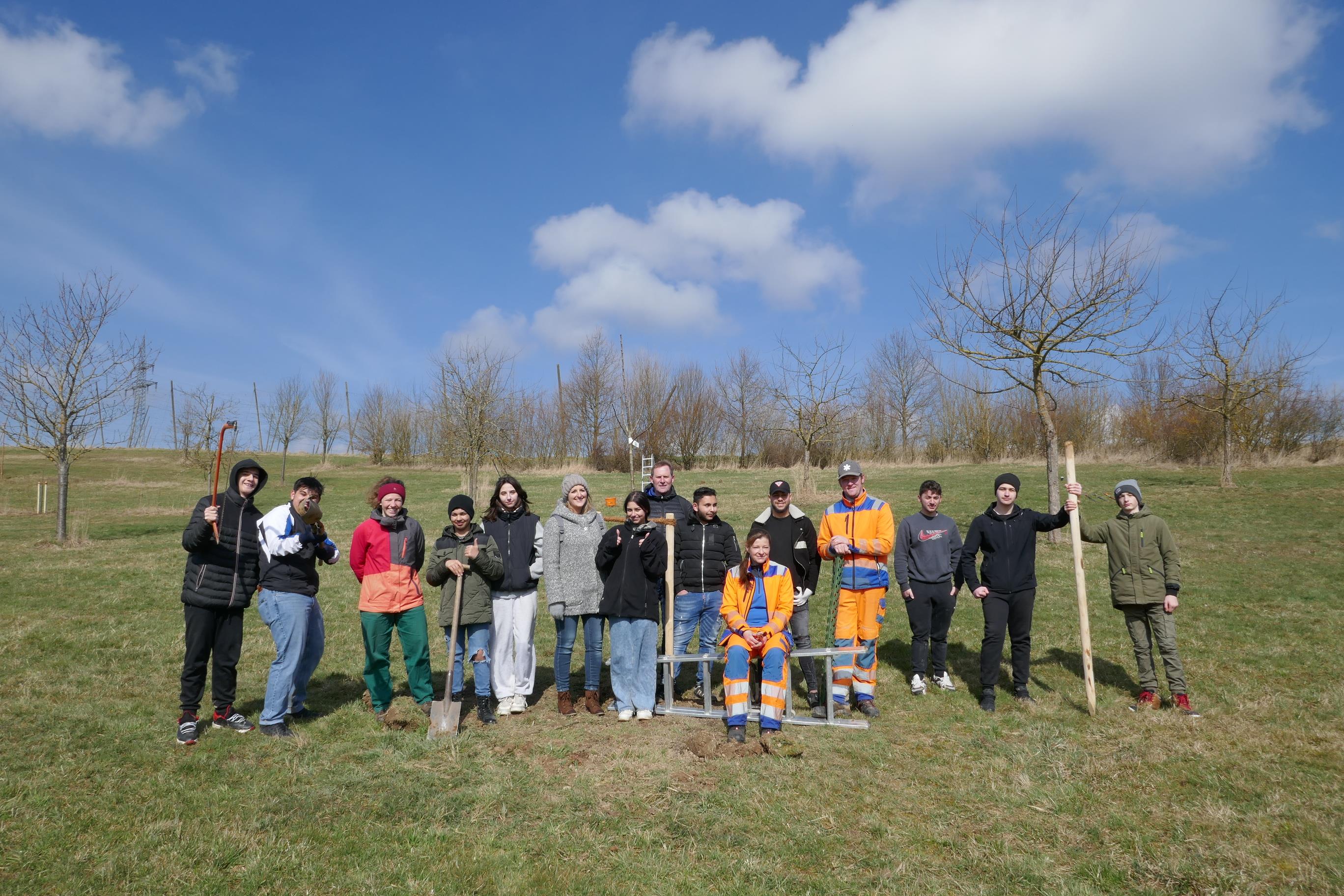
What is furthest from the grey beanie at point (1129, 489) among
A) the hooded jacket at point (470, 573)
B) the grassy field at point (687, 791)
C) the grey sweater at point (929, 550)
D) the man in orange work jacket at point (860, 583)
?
the hooded jacket at point (470, 573)

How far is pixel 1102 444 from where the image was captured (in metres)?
36.0

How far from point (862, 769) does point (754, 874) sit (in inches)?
63.8

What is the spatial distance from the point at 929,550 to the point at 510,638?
3957 mm

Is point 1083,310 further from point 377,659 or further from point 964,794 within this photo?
point 377,659

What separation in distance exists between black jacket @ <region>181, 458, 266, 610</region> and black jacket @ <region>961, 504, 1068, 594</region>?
5968 mm

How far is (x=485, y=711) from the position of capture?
6254 mm

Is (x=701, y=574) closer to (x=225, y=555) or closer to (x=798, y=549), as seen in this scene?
(x=798, y=549)

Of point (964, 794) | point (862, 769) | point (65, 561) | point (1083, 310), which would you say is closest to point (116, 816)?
point (862, 769)

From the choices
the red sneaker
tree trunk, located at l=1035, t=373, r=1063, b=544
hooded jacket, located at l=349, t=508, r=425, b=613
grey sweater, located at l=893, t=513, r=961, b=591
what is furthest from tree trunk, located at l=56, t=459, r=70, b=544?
the red sneaker

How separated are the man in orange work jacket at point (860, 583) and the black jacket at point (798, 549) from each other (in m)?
0.14

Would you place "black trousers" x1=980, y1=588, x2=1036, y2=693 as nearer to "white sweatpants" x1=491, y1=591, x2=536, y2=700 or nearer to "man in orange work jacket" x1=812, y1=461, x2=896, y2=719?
"man in orange work jacket" x1=812, y1=461, x2=896, y2=719

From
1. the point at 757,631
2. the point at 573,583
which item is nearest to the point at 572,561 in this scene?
the point at 573,583

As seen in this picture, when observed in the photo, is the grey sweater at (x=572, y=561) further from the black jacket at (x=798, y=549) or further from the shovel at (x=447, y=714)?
the black jacket at (x=798, y=549)

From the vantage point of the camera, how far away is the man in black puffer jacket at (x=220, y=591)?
18.2 ft
